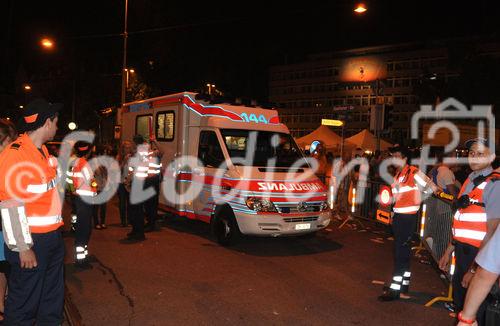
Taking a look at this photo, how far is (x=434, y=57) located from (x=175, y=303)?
79199mm

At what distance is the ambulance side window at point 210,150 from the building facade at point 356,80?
61500 millimetres

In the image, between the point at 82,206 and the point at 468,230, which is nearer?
the point at 468,230

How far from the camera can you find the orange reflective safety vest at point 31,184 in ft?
10.7

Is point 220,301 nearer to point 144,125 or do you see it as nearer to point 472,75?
point 144,125

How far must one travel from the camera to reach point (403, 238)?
18.2 ft

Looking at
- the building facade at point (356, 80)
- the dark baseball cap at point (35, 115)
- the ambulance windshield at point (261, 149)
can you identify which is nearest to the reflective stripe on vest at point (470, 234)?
the dark baseball cap at point (35, 115)

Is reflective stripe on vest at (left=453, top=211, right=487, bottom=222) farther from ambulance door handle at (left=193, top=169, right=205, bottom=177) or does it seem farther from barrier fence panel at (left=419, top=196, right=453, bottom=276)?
ambulance door handle at (left=193, top=169, right=205, bottom=177)

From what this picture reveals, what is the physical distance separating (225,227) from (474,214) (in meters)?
4.97

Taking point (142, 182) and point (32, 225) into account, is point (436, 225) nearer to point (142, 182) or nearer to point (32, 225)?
point (142, 182)

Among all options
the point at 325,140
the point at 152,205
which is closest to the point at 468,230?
the point at 152,205

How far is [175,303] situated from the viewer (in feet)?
17.0

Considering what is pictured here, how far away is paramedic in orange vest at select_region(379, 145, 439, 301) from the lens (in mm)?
5488

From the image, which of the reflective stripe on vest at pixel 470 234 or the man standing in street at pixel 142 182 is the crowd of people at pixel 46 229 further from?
the man standing in street at pixel 142 182

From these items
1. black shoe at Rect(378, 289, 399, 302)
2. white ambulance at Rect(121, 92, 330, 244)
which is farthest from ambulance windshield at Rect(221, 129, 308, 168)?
black shoe at Rect(378, 289, 399, 302)
